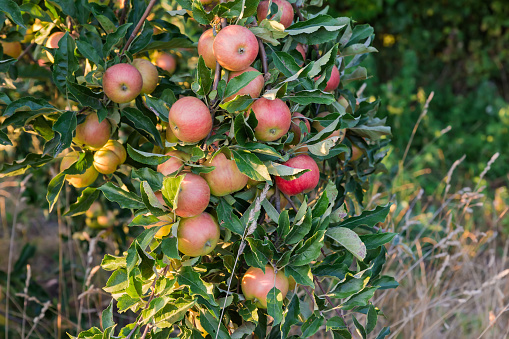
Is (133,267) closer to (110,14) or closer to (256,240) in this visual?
(256,240)

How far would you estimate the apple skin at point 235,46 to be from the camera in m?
0.78

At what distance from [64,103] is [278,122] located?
996 mm

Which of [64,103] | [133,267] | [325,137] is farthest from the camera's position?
[64,103]

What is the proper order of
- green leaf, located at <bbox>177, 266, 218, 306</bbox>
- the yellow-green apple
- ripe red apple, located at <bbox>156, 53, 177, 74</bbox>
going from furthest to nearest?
1. ripe red apple, located at <bbox>156, 53, 177, 74</bbox>
2. the yellow-green apple
3. green leaf, located at <bbox>177, 266, 218, 306</bbox>

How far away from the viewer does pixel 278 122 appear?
0.80m

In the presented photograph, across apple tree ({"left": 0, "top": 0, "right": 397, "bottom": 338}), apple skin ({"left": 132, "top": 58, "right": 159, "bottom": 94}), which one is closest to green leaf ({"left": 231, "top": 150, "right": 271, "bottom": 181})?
apple tree ({"left": 0, "top": 0, "right": 397, "bottom": 338})

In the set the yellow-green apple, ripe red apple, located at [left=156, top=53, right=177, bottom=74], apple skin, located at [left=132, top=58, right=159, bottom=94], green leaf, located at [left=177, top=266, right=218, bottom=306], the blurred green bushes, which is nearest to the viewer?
green leaf, located at [left=177, top=266, right=218, bottom=306]

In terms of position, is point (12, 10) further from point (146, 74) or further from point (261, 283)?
point (261, 283)

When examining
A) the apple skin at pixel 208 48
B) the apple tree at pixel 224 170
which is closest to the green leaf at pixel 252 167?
the apple tree at pixel 224 170

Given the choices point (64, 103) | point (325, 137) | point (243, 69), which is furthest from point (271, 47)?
point (64, 103)

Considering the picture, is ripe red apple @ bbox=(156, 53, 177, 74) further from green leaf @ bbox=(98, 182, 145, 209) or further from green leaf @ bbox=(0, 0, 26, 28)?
green leaf @ bbox=(98, 182, 145, 209)

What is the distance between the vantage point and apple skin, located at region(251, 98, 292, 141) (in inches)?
31.4

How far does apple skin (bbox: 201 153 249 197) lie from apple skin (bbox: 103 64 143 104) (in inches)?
9.3

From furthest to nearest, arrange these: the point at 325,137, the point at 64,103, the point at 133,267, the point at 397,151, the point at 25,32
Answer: the point at 397,151, the point at 64,103, the point at 25,32, the point at 325,137, the point at 133,267
